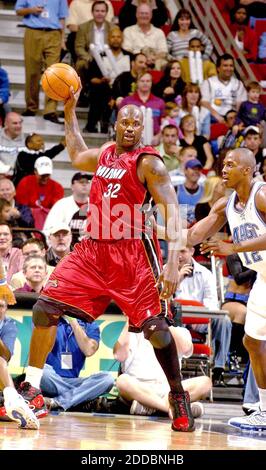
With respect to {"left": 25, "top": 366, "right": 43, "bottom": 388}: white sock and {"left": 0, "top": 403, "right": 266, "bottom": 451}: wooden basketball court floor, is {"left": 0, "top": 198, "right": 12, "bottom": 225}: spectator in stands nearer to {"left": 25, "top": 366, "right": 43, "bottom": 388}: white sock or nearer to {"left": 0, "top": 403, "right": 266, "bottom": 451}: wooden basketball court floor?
{"left": 0, "top": 403, "right": 266, "bottom": 451}: wooden basketball court floor

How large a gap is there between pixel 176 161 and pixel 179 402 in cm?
665

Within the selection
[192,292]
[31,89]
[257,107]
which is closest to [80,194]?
[192,292]

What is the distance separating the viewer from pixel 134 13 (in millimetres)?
15422

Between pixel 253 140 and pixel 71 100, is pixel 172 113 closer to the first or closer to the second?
pixel 253 140

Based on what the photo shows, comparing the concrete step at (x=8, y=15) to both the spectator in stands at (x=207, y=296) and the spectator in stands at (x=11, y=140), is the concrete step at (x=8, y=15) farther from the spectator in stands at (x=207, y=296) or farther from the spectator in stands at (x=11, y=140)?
the spectator in stands at (x=207, y=296)

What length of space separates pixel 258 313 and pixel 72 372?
1977 millimetres

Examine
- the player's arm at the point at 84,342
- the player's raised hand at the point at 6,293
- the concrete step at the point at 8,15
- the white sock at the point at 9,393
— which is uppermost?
the concrete step at the point at 8,15

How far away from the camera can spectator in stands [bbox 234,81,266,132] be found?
48.8 ft

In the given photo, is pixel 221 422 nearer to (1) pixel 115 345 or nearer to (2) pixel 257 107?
(1) pixel 115 345

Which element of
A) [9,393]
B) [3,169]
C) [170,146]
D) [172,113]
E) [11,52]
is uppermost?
[11,52]

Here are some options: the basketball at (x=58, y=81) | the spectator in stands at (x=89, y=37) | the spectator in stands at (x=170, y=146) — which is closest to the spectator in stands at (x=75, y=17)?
the spectator in stands at (x=89, y=37)

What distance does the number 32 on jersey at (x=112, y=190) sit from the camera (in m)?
7.19

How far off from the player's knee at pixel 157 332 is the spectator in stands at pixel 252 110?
26.3ft

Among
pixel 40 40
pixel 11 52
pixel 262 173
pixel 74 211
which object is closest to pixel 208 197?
pixel 262 173
